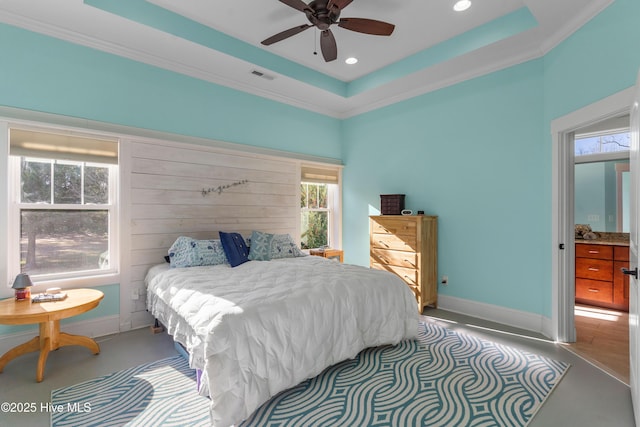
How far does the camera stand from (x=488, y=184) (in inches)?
144

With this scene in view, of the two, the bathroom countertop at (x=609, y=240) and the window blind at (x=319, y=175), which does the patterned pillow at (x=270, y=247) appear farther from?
the bathroom countertop at (x=609, y=240)

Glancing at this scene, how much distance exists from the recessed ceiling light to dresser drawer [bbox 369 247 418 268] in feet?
8.32

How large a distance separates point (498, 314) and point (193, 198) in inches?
147

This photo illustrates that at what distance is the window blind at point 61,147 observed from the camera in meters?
2.78

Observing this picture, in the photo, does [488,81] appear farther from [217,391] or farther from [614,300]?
[217,391]

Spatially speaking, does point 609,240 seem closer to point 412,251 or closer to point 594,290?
point 594,290

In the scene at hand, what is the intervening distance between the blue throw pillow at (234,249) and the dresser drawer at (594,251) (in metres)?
4.34

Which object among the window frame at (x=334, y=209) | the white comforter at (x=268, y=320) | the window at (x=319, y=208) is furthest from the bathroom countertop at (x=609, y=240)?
the window at (x=319, y=208)

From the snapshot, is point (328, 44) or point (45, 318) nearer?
point (45, 318)

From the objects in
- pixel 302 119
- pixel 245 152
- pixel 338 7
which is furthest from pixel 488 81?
pixel 245 152

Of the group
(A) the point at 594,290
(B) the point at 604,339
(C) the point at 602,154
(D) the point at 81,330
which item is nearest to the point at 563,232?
(B) the point at 604,339

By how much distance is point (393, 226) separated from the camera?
A: 413 cm

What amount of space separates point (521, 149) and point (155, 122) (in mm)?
3934

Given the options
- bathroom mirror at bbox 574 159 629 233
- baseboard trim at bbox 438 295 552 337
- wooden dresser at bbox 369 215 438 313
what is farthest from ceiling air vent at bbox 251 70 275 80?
bathroom mirror at bbox 574 159 629 233
